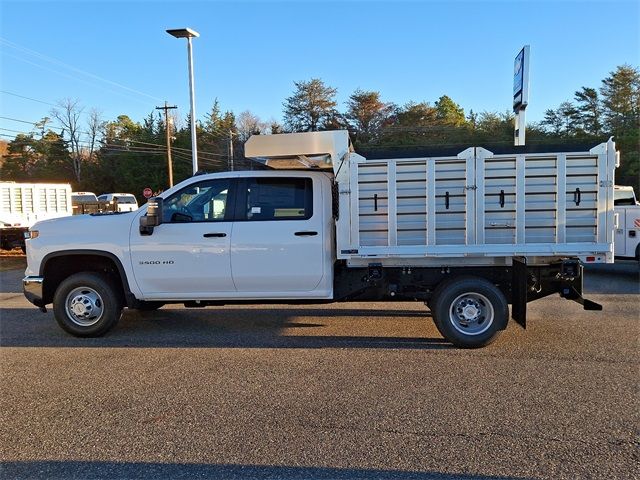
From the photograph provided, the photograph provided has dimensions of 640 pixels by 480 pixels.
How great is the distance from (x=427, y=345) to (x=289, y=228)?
6.80 ft

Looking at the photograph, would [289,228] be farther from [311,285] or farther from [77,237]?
[77,237]

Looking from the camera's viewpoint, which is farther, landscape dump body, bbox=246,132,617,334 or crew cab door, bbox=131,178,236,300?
crew cab door, bbox=131,178,236,300

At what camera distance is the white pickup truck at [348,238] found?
19.2 feet

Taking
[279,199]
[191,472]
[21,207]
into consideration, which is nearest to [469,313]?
[279,199]

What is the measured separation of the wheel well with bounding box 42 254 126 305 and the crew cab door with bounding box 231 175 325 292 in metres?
1.63

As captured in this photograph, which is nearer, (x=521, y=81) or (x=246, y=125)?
(x=521, y=81)

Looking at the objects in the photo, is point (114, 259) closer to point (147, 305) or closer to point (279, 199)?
point (147, 305)

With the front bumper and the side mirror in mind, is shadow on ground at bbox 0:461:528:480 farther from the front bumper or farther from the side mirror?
the front bumper

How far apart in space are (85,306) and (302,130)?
5368cm

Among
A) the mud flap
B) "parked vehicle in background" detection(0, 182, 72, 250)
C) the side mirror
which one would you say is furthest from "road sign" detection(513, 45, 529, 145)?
"parked vehicle in background" detection(0, 182, 72, 250)

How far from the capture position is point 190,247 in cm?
629

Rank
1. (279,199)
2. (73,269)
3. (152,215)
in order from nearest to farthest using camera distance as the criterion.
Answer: (152,215)
(279,199)
(73,269)

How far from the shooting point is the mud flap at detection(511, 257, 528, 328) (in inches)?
236

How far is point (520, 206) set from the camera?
5.86 m
